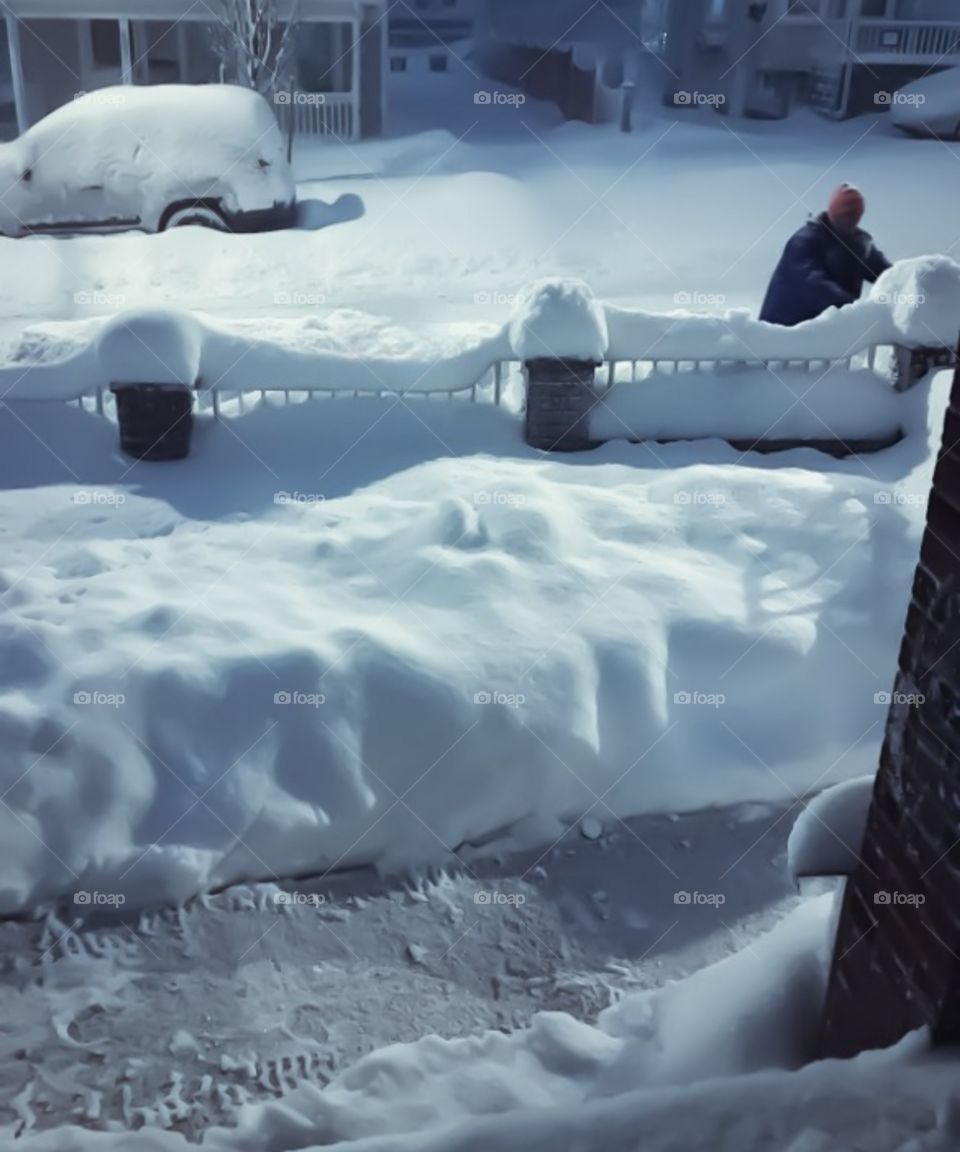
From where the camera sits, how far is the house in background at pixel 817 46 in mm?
19047

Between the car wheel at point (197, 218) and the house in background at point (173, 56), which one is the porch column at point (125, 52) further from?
the car wheel at point (197, 218)

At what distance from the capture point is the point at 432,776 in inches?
164

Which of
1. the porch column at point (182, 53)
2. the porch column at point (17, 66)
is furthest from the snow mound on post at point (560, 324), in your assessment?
the porch column at point (182, 53)

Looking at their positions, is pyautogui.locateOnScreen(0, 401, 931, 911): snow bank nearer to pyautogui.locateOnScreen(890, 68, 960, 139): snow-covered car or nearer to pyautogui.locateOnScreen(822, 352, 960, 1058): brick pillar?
pyautogui.locateOnScreen(822, 352, 960, 1058): brick pillar

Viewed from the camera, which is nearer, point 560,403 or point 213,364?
point 213,364

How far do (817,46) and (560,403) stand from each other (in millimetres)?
16597

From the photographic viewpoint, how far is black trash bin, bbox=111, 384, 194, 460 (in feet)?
20.0

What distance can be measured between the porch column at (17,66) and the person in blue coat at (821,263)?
562 inches

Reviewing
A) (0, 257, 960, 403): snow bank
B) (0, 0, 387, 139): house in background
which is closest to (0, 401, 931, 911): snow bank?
(0, 257, 960, 403): snow bank

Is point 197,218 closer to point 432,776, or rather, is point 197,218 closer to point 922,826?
point 432,776

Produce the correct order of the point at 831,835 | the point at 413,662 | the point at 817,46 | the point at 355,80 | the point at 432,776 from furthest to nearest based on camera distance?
1. the point at 817,46
2. the point at 355,80
3. the point at 413,662
4. the point at 432,776
5. the point at 831,835

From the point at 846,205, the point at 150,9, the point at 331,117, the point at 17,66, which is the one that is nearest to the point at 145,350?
the point at 846,205

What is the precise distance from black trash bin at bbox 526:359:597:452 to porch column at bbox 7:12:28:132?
46.2ft

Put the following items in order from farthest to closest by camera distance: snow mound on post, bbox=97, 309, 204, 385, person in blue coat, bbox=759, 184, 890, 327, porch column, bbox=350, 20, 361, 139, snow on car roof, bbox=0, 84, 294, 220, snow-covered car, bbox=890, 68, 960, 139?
porch column, bbox=350, 20, 361, 139 → snow-covered car, bbox=890, 68, 960, 139 → snow on car roof, bbox=0, 84, 294, 220 → person in blue coat, bbox=759, 184, 890, 327 → snow mound on post, bbox=97, 309, 204, 385
